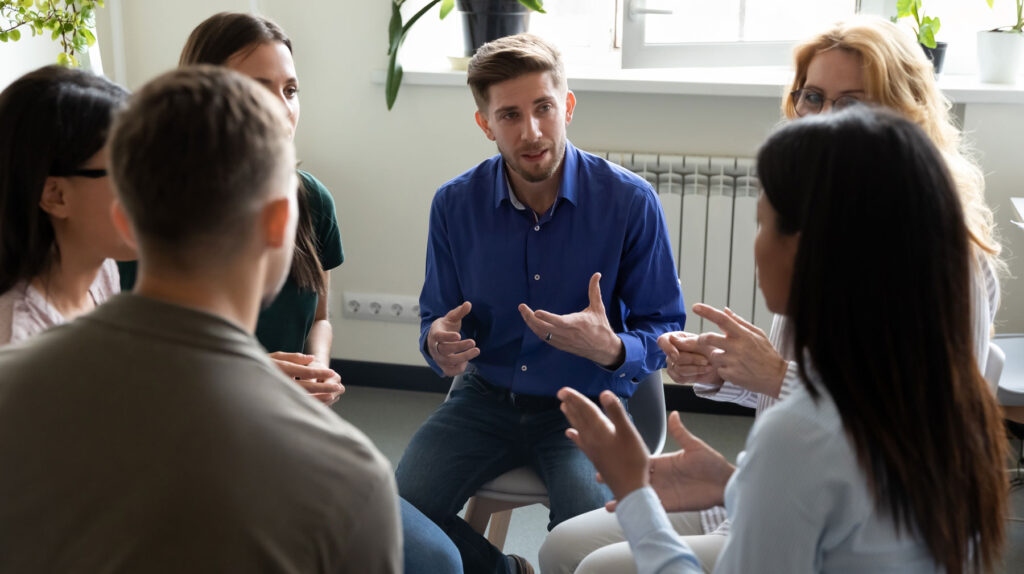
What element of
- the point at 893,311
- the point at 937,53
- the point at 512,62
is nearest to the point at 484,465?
the point at 512,62

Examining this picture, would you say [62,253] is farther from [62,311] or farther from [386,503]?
[386,503]

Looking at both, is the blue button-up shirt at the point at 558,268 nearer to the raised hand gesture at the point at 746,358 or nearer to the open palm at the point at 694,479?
the raised hand gesture at the point at 746,358

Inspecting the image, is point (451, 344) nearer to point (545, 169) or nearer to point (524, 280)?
point (524, 280)

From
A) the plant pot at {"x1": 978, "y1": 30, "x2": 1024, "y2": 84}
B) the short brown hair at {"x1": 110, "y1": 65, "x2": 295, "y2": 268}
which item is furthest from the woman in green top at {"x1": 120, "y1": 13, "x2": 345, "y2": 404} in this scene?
the plant pot at {"x1": 978, "y1": 30, "x2": 1024, "y2": 84}

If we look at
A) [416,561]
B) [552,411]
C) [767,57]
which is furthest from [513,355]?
[767,57]

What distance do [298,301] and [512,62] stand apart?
72cm

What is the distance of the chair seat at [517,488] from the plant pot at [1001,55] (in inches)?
84.9

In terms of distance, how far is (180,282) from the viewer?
90 cm

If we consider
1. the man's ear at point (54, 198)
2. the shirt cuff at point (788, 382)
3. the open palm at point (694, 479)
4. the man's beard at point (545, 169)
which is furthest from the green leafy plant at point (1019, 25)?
the man's ear at point (54, 198)

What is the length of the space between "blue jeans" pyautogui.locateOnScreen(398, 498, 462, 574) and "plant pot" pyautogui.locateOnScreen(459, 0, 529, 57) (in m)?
1.96

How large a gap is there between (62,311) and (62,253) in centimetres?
9

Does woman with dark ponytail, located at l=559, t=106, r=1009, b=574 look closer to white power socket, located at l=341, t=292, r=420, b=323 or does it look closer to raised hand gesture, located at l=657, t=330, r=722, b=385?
raised hand gesture, located at l=657, t=330, r=722, b=385

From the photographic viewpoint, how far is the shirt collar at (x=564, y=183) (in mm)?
2146

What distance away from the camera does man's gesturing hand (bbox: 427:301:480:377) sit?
1.96 metres
